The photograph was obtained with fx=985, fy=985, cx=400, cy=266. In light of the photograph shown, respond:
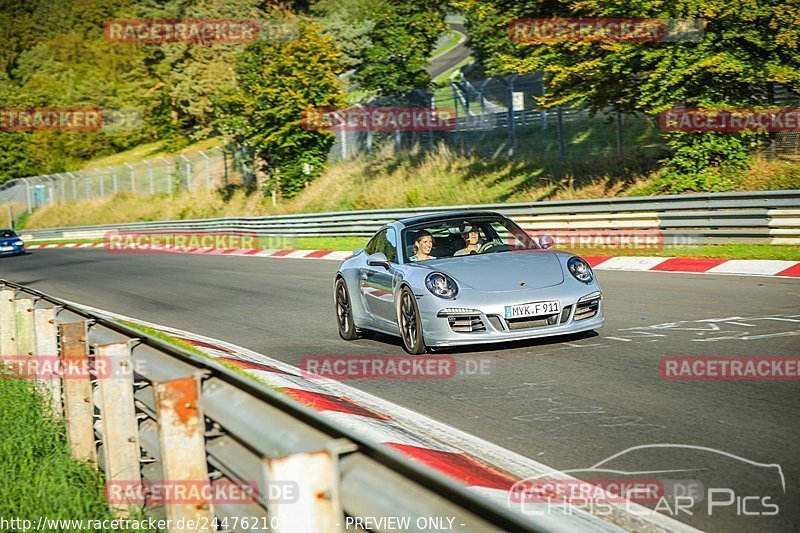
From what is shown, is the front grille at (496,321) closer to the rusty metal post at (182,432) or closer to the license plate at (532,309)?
the license plate at (532,309)

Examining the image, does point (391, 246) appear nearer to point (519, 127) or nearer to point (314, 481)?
point (314, 481)

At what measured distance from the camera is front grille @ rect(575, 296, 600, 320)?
9023mm

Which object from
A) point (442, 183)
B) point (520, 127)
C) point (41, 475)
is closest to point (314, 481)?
point (41, 475)

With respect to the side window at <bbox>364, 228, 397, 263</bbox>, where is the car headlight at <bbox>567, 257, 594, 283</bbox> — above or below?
below

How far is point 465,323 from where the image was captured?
29.1 ft

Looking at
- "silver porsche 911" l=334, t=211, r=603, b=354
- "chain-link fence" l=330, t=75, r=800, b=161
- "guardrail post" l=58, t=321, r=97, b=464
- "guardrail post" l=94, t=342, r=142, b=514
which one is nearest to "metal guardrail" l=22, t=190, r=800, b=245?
"chain-link fence" l=330, t=75, r=800, b=161

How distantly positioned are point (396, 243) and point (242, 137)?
35808 millimetres

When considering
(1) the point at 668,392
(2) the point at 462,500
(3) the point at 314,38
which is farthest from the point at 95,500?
(3) the point at 314,38

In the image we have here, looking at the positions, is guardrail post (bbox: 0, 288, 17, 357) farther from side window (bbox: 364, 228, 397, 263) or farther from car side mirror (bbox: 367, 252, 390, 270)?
side window (bbox: 364, 228, 397, 263)

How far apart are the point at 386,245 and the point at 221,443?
6.94 m

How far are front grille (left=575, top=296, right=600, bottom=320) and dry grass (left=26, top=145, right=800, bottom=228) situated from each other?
1118 cm

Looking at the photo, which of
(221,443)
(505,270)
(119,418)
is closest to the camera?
(221,443)

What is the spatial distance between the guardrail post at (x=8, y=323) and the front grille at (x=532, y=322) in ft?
14.4

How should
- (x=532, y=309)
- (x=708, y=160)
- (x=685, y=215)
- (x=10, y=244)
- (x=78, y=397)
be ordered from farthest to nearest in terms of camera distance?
(x=10, y=244) < (x=708, y=160) < (x=685, y=215) < (x=532, y=309) < (x=78, y=397)
